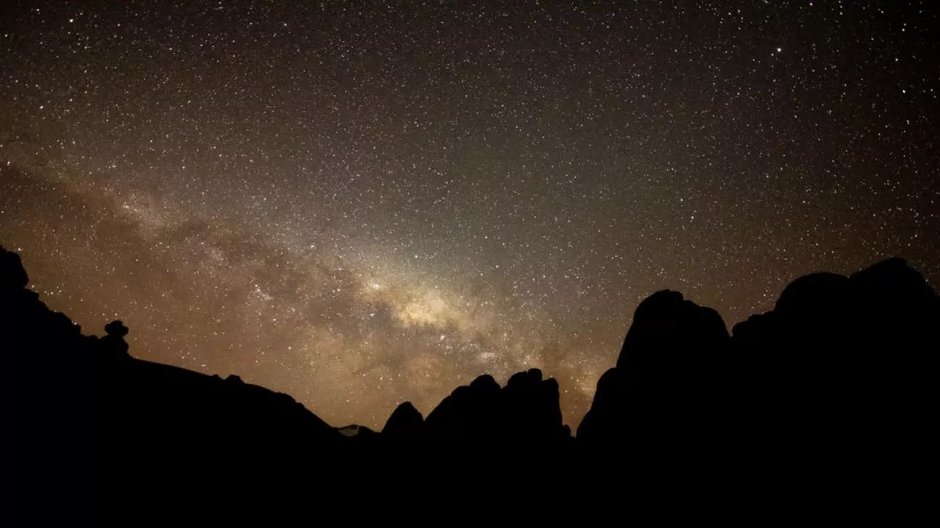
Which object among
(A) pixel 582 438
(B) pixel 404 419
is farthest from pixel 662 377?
(B) pixel 404 419

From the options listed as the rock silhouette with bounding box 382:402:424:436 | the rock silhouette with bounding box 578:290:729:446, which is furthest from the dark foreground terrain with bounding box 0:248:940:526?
the rock silhouette with bounding box 382:402:424:436

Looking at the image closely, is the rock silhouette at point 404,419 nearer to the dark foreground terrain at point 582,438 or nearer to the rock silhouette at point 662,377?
the dark foreground terrain at point 582,438

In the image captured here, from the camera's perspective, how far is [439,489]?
72.5ft

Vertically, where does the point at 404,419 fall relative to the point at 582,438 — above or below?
below

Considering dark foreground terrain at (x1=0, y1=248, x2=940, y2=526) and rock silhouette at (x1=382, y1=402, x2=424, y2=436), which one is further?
rock silhouette at (x1=382, y1=402, x2=424, y2=436)

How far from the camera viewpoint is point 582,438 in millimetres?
25656

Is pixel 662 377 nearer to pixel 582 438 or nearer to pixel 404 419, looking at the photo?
pixel 582 438

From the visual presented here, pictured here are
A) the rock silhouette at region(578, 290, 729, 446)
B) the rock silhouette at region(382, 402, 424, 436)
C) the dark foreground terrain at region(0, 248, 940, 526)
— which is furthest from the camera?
the rock silhouette at region(382, 402, 424, 436)

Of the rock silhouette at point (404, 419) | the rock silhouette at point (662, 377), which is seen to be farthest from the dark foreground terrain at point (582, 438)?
the rock silhouette at point (404, 419)

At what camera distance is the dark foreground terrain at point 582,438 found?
17797mm

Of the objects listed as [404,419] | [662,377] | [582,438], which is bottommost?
→ [404,419]

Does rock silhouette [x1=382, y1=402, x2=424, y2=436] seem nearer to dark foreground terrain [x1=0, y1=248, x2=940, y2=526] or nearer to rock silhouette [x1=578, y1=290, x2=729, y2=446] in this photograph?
dark foreground terrain [x1=0, y1=248, x2=940, y2=526]

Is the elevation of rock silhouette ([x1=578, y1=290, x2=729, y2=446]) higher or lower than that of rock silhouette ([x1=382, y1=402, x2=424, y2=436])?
higher

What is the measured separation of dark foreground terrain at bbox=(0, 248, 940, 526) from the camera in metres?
17.8
